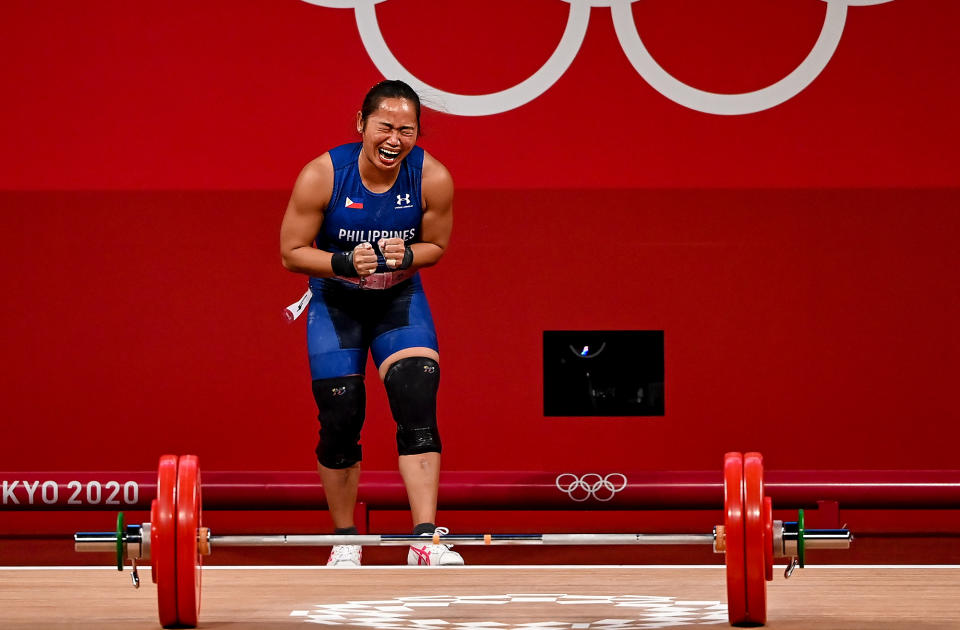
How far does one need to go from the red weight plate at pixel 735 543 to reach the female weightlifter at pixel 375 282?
3.15ft

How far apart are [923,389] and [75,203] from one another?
3.27 metres

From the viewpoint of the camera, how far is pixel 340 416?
315 cm

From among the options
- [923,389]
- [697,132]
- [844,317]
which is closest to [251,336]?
[697,132]

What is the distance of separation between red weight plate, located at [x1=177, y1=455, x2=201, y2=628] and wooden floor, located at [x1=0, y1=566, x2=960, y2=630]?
0.14 m

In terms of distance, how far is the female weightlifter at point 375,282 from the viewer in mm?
3045

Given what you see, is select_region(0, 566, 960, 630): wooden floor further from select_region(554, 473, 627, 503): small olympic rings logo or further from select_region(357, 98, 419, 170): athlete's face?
select_region(357, 98, 419, 170): athlete's face

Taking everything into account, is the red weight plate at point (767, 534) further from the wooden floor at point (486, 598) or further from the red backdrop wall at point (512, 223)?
the red backdrop wall at point (512, 223)

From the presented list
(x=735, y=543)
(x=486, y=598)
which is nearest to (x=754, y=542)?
(x=735, y=543)

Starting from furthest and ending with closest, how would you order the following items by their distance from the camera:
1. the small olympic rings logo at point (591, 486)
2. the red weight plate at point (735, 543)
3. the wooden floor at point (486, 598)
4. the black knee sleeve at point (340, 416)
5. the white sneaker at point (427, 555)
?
1. the small olympic rings logo at point (591, 486)
2. the black knee sleeve at point (340, 416)
3. the white sneaker at point (427, 555)
4. the wooden floor at point (486, 598)
5. the red weight plate at point (735, 543)

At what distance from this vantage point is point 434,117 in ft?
14.7

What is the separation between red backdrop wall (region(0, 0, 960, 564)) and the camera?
4520 mm

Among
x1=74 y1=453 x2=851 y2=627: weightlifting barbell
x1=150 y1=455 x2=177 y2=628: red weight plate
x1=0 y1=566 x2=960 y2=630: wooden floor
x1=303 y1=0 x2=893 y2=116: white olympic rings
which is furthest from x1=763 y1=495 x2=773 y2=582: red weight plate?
x1=303 y1=0 x2=893 y2=116: white olympic rings

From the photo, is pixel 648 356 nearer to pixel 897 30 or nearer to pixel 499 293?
pixel 499 293

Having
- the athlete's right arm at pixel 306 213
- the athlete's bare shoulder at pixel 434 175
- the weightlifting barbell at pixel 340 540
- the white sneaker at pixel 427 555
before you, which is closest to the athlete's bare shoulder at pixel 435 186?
the athlete's bare shoulder at pixel 434 175
